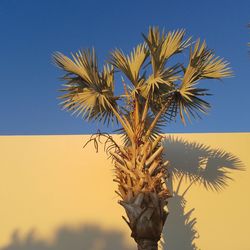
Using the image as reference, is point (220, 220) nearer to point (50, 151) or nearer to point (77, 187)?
point (77, 187)

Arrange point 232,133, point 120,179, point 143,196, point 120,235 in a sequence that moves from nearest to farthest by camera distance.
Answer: point 143,196 < point 120,179 < point 120,235 < point 232,133

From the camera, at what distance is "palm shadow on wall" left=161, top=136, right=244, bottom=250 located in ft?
26.9

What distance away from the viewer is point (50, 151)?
28.8 feet

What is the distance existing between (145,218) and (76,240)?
8.48 feet

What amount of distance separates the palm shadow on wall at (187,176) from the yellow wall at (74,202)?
69mm

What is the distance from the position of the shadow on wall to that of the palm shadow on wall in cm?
95

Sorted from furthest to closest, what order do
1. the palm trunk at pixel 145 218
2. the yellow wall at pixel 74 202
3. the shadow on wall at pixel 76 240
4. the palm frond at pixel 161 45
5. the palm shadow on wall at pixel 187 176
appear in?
1. the palm shadow on wall at pixel 187 176
2. the yellow wall at pixel 74 202
3. the shadow on wall at pixel 76 240
4. the palm frond at pixel 161 45
5. the palm trunk at pixel 145 218

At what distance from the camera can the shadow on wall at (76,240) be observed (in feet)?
26.0

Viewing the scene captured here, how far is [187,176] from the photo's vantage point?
29.0 ft

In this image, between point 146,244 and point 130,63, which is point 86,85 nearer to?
point 130,63

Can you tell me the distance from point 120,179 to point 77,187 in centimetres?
236

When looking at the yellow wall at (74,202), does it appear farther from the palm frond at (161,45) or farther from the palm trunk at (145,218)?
the palm frond at (161,45)

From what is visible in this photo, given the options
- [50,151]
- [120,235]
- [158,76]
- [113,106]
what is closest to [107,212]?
[120,235]

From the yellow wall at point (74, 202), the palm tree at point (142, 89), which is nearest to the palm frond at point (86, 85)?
the palm tree at point (142, 89)
